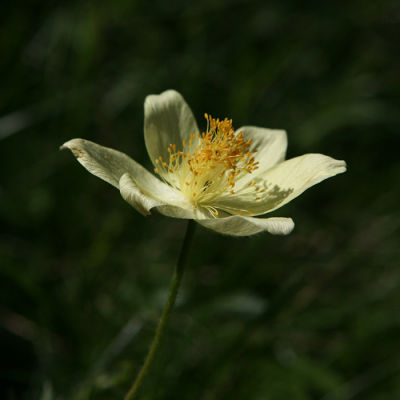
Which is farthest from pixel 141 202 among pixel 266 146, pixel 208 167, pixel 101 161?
pixel 266 146

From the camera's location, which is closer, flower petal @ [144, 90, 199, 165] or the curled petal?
the curled petal

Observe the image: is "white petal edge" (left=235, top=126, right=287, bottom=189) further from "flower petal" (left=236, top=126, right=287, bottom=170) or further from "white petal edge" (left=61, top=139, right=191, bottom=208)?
"white petal edge" (left=61, top=139, right=191, bottom=208)

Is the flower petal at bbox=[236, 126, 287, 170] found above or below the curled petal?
above

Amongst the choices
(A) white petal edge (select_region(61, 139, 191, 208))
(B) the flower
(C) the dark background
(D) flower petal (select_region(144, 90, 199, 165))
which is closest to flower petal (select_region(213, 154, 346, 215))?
(B) the flower

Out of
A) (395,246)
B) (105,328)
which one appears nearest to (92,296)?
(105,328)

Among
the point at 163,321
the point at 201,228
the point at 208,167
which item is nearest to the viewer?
the point at 163,321

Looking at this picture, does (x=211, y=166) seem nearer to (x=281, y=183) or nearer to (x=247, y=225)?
(x=281, y=183)

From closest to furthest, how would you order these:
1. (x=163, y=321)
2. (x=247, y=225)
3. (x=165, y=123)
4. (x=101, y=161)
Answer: (x=163, y=321), (x=247, y=225), (x=101, y=161), (x=165, y=123)

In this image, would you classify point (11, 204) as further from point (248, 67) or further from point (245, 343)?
point (248, 67)
